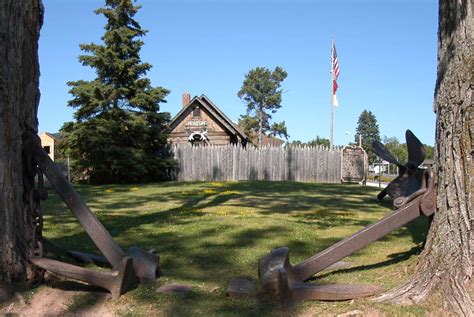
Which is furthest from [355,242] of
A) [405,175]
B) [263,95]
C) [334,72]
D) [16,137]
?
[263,95]

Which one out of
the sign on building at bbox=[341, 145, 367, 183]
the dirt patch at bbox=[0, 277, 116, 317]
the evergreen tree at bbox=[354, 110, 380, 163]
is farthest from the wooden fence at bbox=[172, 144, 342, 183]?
the evergreen tree at bbox=[354, 110, 380, 163]

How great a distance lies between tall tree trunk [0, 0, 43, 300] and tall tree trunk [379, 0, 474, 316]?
3.14 m

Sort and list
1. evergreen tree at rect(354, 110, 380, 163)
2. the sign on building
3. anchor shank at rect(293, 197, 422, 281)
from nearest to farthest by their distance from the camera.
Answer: anchor shank at rect(293, 197, 422, 281), the sign on building, evergreen tree at rect(354, 110, 380, 163)

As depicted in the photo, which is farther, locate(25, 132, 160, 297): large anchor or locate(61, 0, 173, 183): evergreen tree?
locate(61, 0, 173, 183): evergreen tree

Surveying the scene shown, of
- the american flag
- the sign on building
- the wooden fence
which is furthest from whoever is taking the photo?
the american flag

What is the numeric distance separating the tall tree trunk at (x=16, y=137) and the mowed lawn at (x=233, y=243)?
25.9 inches

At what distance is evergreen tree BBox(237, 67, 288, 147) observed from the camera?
8094cm

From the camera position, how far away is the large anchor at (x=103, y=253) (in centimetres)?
415

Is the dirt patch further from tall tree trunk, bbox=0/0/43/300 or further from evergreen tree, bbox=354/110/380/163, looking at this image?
evergreen tree, bbox=354/110/380/163

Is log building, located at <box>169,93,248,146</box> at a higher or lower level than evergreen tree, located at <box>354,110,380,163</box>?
lower

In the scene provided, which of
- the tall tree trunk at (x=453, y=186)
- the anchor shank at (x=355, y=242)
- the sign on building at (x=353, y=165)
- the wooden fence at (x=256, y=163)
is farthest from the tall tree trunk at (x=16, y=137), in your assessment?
the sign on building at (x=353, y=165)

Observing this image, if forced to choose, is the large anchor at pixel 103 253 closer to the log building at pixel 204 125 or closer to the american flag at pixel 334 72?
the american flag at pixel 334 72

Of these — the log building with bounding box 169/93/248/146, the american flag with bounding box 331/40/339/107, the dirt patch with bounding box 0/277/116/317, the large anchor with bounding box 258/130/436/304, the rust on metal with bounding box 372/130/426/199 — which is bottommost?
the dirt patch with bounding box 0/277/116/317

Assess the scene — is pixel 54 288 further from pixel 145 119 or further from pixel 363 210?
pixel 145 119
